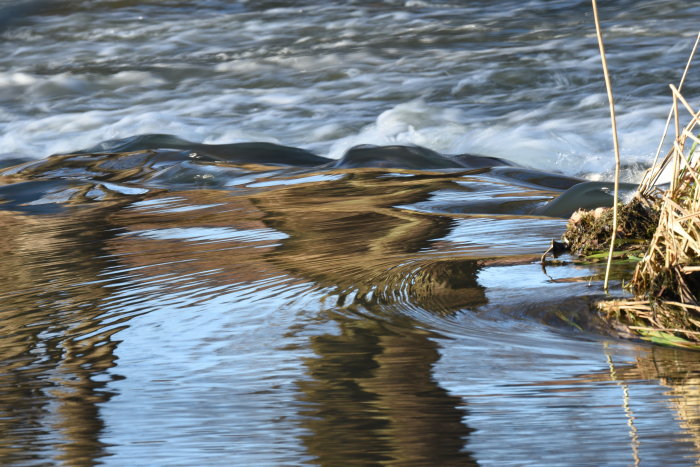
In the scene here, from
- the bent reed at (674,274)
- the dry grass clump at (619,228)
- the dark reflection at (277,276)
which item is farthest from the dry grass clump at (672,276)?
the dry grass clump at (619,228)

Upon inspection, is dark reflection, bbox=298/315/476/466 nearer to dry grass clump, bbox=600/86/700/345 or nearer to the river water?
the river water

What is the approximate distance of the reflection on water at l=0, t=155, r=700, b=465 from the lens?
136 centimetres

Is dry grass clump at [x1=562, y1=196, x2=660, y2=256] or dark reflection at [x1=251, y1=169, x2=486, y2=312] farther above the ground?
dry grass clump at [x1=562, y1=196, x2=660, y2=256]

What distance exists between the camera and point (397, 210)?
3.19m

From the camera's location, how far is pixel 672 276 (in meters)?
1.81

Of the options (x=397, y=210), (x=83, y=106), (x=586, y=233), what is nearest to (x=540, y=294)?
(x=586, y=233)

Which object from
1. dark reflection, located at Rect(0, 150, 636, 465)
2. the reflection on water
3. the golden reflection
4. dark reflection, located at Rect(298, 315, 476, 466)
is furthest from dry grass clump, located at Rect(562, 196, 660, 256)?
the golden reflection

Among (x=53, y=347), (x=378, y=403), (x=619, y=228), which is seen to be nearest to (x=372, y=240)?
(x=619, y=228)

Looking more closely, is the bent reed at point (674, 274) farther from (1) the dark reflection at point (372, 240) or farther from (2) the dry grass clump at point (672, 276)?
(1) the dark reflection at point (372, 240)

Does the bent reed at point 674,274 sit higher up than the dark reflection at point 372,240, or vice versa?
the bent reed at point 674,274

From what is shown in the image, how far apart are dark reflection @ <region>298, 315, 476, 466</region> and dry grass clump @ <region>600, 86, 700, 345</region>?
39 centimetres

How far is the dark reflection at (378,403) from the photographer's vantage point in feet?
4.35

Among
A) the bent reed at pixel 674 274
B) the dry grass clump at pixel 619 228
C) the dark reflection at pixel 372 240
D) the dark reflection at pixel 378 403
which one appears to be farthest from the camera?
the dry grass clump at pixel 619 228

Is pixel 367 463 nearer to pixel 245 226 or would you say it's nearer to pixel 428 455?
pixel 428 455
